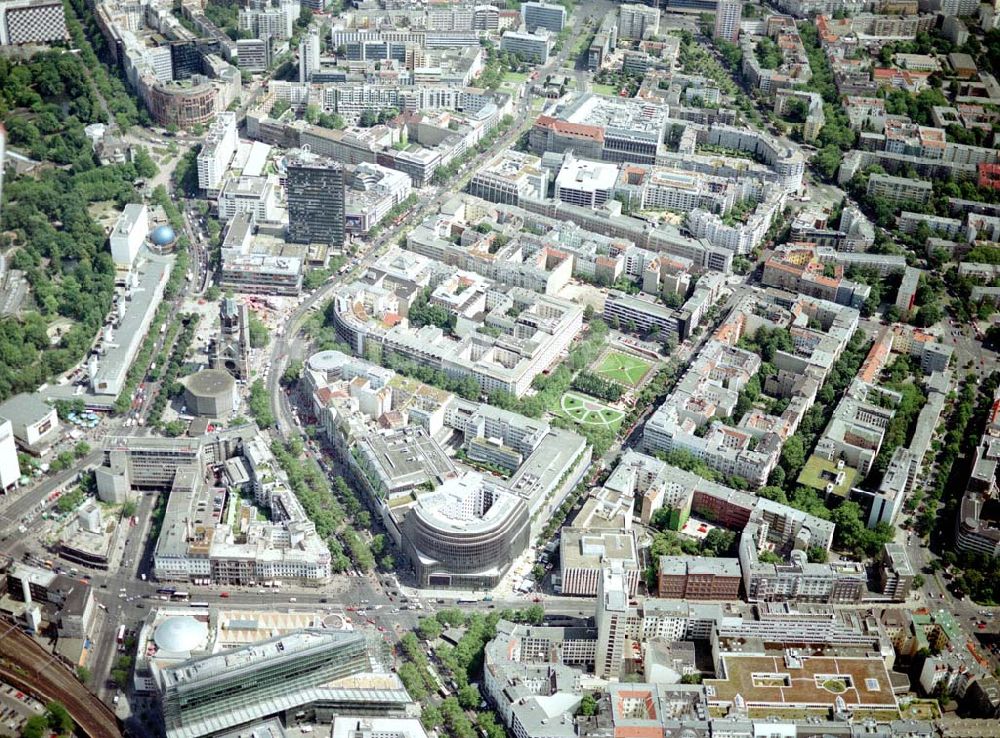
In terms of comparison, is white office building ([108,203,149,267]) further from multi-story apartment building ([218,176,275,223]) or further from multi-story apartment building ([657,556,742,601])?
multi-story apartment building ([657,556,742,601])

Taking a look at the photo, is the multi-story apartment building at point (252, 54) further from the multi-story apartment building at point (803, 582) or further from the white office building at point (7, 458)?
the multi-story apartment building at point (803, 582)

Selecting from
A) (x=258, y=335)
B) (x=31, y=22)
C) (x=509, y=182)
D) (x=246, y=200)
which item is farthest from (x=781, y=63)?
(x=31, y=22)

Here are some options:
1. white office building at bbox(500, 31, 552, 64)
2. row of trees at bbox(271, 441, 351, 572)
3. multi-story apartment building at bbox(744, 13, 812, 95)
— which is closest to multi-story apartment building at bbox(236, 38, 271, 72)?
white office building at bbox(500, 31, 552, 64)

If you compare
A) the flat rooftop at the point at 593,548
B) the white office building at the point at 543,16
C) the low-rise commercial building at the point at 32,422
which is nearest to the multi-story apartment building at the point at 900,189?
the white office building at the point at 543,16

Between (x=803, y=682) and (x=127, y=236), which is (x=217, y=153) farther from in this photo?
(x=803, y=682)

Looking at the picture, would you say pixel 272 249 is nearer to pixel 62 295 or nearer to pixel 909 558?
pixel 62 295

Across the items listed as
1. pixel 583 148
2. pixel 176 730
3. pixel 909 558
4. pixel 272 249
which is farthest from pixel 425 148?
pixel 176 730
